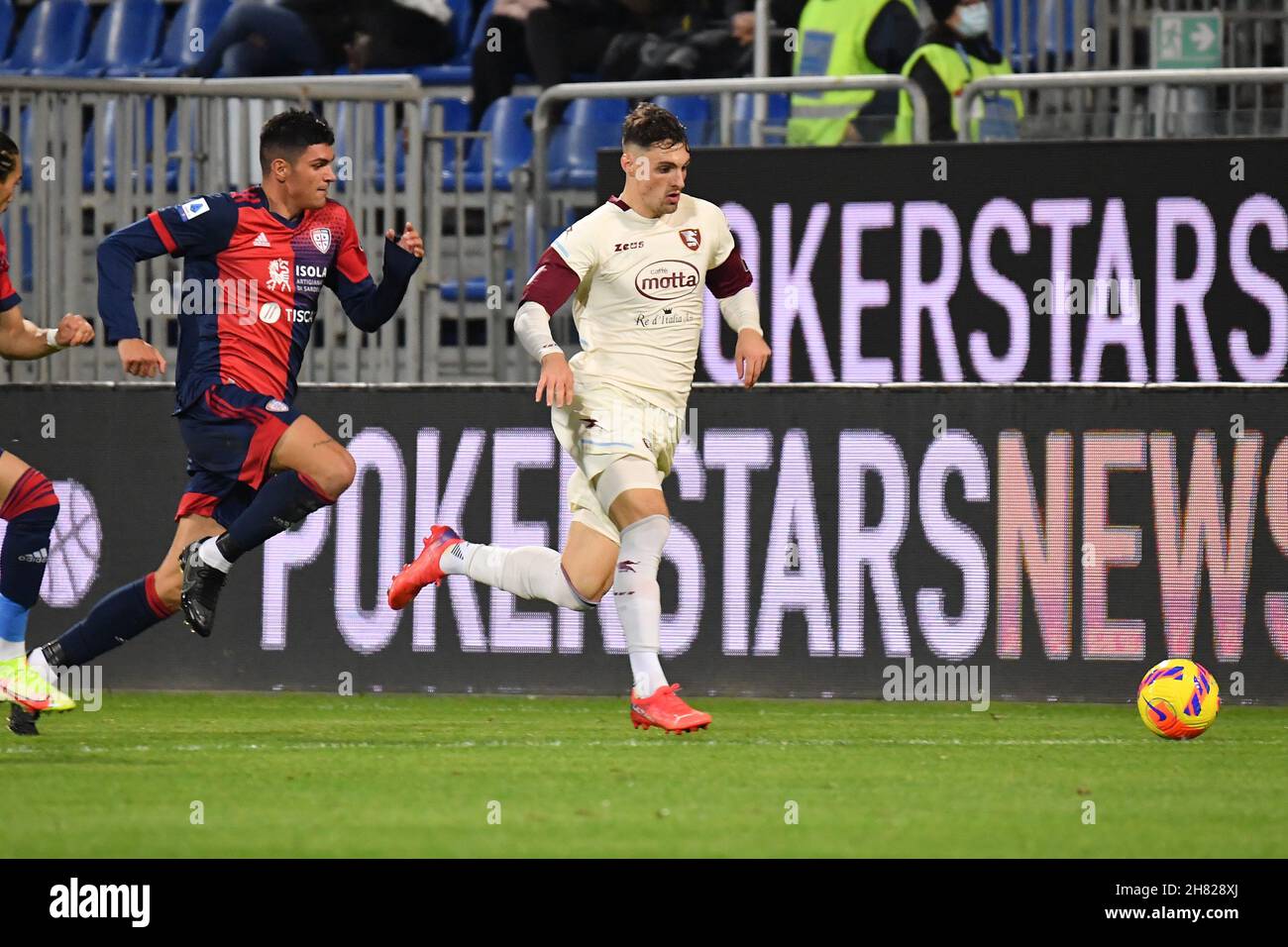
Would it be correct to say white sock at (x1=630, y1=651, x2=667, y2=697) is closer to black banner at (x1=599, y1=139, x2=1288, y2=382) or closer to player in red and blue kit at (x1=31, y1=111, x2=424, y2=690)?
player in red and blue kit at (x1=31, y1=111, x2=424, y2=690)

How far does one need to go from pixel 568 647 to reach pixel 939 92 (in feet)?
10.4

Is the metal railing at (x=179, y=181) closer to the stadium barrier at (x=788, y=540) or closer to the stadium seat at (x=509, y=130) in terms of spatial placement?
the stadium barrier at (x=788, y=540)

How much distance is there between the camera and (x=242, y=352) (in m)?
8.12

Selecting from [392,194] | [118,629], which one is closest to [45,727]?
[118,629]

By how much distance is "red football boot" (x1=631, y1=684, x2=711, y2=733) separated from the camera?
7430mm

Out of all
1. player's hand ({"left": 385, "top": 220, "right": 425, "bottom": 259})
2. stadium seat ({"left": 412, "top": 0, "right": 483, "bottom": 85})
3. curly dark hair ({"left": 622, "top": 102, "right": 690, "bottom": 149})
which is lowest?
player's hand ({"left": 385, "top": 220, "right": 425, "bottom": 259})

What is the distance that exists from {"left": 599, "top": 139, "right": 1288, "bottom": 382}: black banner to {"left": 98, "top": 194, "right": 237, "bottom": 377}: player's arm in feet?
7.71

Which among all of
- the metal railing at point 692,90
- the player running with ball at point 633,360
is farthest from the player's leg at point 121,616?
the metal railing at point 692,90

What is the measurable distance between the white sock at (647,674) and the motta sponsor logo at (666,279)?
1.19m

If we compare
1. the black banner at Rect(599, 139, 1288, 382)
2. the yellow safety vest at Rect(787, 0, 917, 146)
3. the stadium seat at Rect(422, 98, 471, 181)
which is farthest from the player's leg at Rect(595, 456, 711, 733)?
the stadium seat at Rect(422, 98, 471, 181)

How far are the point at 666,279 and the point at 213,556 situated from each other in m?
1.75

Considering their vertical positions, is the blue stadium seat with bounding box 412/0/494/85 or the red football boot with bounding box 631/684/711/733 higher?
the blue stadium seat with bounding box 412/0/494/85

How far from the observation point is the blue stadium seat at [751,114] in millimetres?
10711

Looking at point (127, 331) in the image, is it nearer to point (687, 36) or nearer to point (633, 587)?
point (633, 587)
